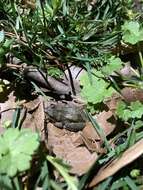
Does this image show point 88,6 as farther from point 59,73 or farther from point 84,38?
point 59,73

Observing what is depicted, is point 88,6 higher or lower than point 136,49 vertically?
higher

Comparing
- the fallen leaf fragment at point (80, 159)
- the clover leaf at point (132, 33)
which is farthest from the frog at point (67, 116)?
the clover leaf at point (132, 33)

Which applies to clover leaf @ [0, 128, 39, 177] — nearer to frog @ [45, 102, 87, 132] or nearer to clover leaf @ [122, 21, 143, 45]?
frog @ [45, 102, 87, 132]

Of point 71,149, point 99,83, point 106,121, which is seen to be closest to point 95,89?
point 99,83

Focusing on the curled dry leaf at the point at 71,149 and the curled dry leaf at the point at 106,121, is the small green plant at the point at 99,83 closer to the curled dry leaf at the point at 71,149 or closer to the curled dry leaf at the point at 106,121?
the curled dry leaf at the point at 106,121

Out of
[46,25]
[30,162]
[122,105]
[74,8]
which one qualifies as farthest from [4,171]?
[74,8]

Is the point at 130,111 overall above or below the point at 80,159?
above

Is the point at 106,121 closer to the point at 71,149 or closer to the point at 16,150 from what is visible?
the point at 71,149
